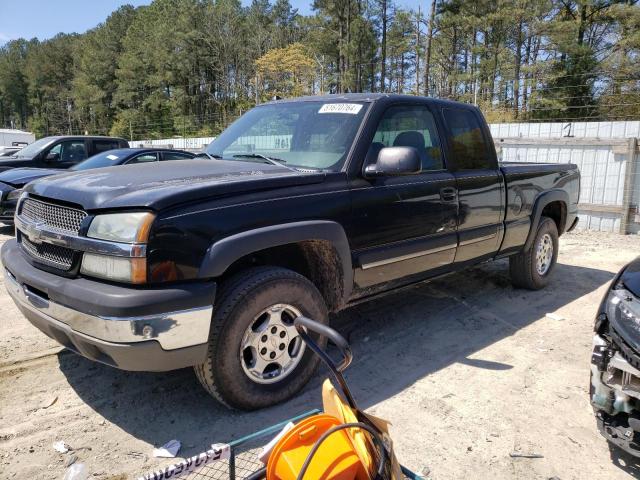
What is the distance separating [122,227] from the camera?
247cm

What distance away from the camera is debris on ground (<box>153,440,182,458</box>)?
2.59 meters

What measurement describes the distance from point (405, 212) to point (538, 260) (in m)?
2.71

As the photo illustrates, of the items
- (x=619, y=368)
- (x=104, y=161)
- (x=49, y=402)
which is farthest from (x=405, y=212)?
(x=104, y=161)

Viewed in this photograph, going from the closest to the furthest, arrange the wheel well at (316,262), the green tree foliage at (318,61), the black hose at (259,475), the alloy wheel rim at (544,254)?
the black hose at (259,475), the wheel well at (316,262), the alloy wheel rim at (544,254), the green tree foliage at (318,61)

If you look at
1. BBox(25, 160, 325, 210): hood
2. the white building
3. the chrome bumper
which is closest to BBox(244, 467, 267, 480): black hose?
the chrome bumper

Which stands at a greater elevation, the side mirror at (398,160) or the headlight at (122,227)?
the side mirror at (398,160)

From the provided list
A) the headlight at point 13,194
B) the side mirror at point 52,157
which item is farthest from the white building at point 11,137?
the headlight at point 13,194

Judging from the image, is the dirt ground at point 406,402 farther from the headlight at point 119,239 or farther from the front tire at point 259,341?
the headlight at point 119,239

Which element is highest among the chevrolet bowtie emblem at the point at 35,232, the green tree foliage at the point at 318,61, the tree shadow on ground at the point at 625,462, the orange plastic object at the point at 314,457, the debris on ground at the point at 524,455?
the green tree foliage at the point at 318,61

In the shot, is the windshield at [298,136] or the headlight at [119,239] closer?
the headlight at [119,239]

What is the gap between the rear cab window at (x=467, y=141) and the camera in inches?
171

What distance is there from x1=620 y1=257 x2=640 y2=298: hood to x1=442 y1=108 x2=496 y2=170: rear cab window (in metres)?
1.77

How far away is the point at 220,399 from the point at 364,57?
4794cm

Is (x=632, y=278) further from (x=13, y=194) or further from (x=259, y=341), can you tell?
(x=13, y=194)
